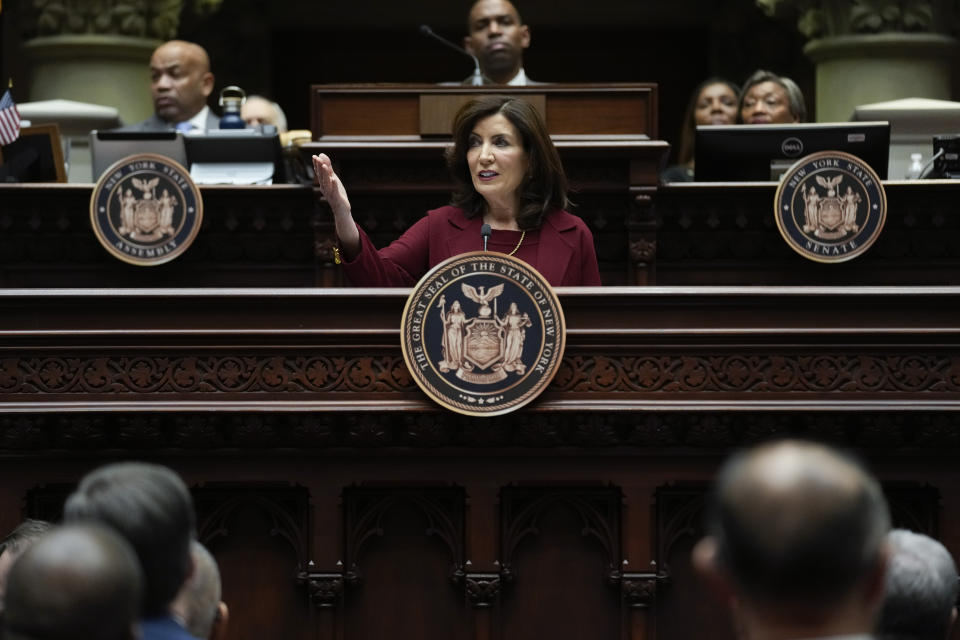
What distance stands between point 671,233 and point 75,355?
9.67 feet

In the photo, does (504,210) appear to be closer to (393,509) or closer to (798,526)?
(393,509)

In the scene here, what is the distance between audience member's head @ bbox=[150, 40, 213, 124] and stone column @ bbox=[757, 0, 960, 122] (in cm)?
398

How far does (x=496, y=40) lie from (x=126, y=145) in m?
1.74

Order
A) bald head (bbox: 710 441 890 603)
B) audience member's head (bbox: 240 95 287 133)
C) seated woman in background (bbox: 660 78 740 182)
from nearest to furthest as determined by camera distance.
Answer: bald head (bbox: 710 441 890 603)
seated woman in background (bbox: 660 78 740 182)
audience member's head (bbox: 240 95 287 133)

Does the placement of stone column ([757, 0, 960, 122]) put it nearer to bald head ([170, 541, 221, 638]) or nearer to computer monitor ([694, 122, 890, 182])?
computer monitor ([694, 122, 890, 182])

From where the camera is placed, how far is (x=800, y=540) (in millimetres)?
1676

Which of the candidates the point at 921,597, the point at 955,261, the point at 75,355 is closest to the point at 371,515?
the point at 75,355

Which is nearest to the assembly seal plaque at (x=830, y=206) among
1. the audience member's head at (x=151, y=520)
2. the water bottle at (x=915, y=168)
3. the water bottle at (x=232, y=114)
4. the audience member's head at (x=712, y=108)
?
the water bottle at (x=915, y=168)

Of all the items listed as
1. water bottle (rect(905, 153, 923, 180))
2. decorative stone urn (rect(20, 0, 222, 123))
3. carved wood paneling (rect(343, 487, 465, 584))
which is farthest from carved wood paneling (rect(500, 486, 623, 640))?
decorative stone urn (rect(20, 0, 222, 123))

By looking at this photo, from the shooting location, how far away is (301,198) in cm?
610

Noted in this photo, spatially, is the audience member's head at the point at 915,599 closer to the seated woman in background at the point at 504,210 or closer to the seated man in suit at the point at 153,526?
the seated man in suit at the point at 153,526

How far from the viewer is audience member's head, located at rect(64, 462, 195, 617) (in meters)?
2.02

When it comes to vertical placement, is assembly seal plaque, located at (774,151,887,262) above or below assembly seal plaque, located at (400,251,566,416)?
above

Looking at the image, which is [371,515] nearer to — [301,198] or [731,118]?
[301,198]
